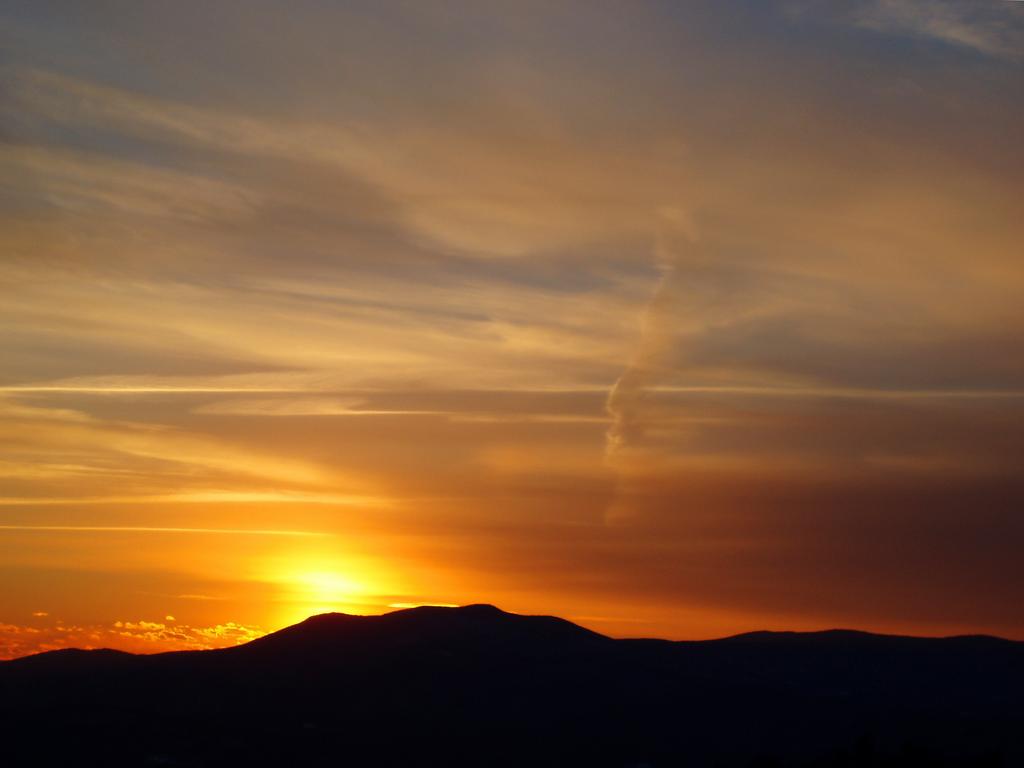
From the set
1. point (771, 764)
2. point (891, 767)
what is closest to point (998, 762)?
point (891, 767)

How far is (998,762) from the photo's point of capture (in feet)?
624

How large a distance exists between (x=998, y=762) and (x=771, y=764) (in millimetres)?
36368

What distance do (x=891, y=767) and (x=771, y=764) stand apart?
1963 cm

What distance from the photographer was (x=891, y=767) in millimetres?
190750

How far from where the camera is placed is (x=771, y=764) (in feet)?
651

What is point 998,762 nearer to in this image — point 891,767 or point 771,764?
point 891,767

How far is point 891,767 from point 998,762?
1738cm
